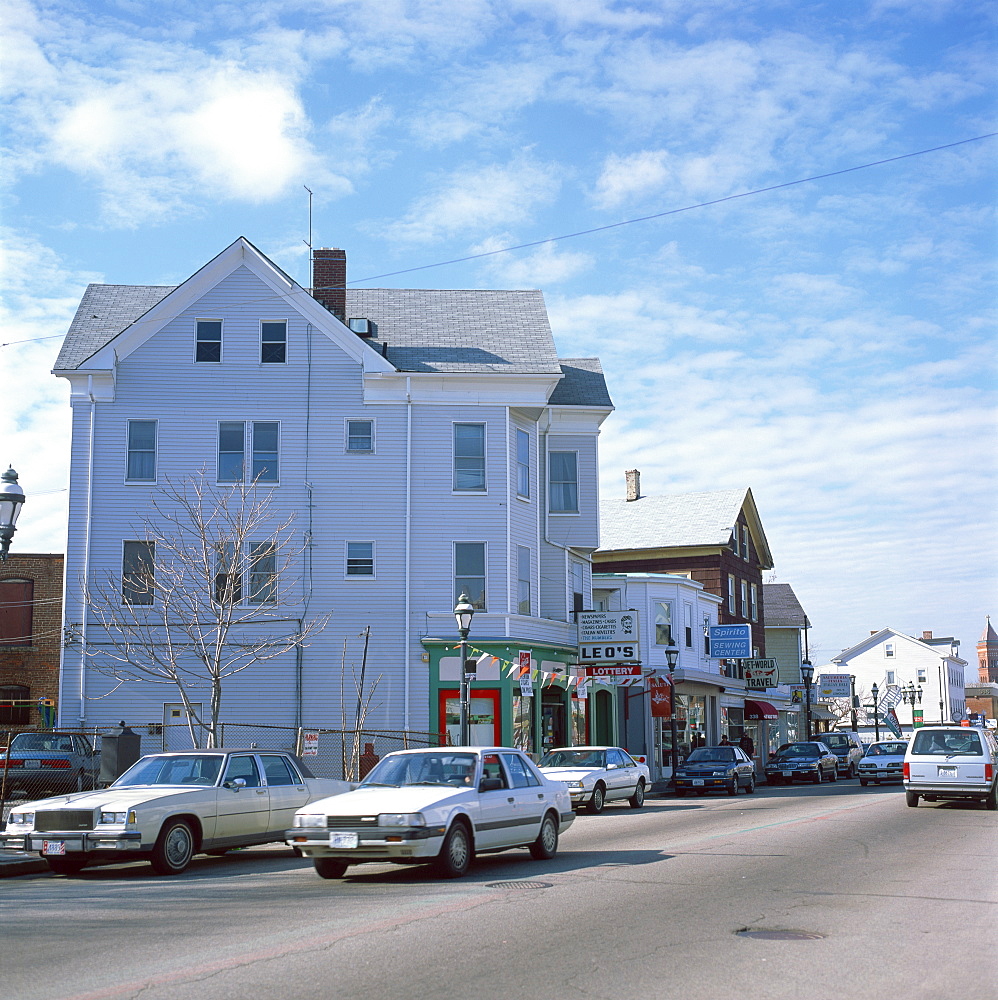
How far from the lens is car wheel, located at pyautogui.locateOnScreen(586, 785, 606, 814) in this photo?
2522cm

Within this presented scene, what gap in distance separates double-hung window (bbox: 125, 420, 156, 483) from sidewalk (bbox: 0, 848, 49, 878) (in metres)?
17.7

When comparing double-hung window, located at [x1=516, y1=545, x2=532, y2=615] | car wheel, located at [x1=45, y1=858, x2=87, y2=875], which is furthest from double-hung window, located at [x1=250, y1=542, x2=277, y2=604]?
car wheel, located at [x1=45, y1=858, x2=87, y2=875]

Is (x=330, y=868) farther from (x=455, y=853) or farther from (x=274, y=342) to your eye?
(x=274, y=342)

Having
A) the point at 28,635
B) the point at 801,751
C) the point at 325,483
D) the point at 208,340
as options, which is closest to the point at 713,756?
the point at 801,751

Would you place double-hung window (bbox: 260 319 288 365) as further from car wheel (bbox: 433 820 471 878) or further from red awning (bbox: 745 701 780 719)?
red awning (bbox: 745 701 780 719)

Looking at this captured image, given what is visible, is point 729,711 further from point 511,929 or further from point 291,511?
point 511,929

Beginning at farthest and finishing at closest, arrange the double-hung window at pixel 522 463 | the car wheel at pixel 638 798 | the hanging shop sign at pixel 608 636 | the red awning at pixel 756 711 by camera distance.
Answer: the red awning at pixel 756 711
the hanging shop sign at pixel 608 636
the double-hung window at pixel 522 463
the car wheel at pixel 638 798

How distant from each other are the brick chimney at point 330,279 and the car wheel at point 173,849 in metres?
22.5

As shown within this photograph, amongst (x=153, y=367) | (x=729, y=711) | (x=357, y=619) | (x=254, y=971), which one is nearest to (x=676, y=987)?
(x=254, y=971)

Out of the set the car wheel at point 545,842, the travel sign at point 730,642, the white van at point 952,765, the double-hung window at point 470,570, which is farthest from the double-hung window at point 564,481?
the car wheel at point 545,842

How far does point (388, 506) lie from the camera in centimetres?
3241

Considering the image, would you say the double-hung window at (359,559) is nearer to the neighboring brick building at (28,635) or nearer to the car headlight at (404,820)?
the neighboring brick building at (28,635)

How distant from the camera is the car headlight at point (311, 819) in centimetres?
1262

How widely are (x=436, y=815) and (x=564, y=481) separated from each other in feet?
79.6
